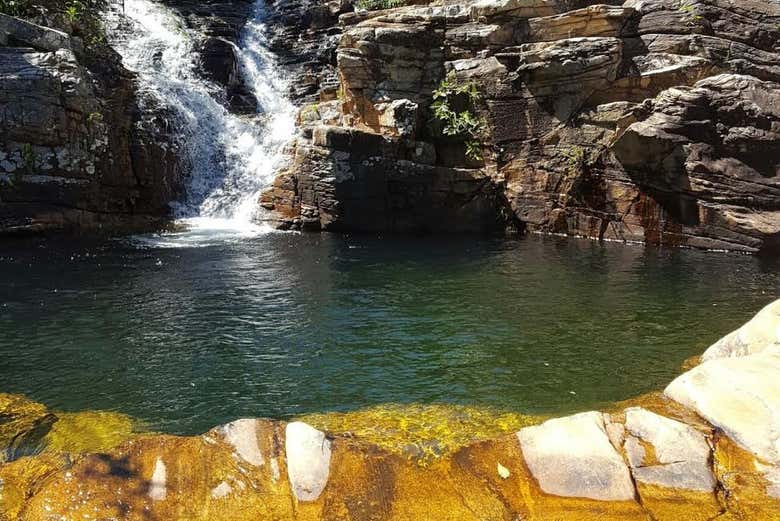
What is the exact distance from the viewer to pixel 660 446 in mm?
5707

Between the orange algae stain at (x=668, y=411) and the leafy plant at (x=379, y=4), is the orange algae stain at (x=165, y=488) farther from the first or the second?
the leafy plant at (x=379, y=4)

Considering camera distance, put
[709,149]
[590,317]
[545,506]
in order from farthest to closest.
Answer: [709,149], [590,317], [545,506]

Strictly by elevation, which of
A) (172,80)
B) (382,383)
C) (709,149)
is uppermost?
(172,80)

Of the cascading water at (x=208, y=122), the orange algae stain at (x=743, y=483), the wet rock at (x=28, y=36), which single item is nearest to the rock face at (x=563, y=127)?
the cascading water at (x=208, y=122)

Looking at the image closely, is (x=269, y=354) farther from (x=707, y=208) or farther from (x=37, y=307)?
(x=707, y=208)

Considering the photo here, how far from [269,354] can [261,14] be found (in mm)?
34313

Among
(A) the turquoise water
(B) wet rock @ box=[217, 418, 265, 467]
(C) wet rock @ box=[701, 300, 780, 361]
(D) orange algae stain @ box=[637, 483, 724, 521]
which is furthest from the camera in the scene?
(A) the turquoise water

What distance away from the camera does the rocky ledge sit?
5.08 m

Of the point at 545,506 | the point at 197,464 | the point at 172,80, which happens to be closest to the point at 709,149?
the point at 545,506

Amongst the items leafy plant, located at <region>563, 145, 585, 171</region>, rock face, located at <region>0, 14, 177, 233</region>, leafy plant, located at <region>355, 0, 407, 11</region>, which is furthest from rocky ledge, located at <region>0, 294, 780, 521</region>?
leafy plant, located at <region>355, 0, 407, 11</region>

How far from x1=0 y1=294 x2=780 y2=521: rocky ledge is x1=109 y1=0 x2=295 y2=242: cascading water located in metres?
18.0

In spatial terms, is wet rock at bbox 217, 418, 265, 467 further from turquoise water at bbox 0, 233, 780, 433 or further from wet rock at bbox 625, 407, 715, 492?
wet rock at bbox 625, 407, 715, 492

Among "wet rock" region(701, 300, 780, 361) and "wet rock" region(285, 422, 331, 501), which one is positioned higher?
"wet rock" region(701, 300, 780, 361)

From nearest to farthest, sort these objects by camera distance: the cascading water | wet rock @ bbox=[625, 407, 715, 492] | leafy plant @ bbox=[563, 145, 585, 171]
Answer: wet rock @ bbox=[625, 407, 715, 492]
leafy plant @ bbox=[563, 145, 585, 171]
the cascading water
